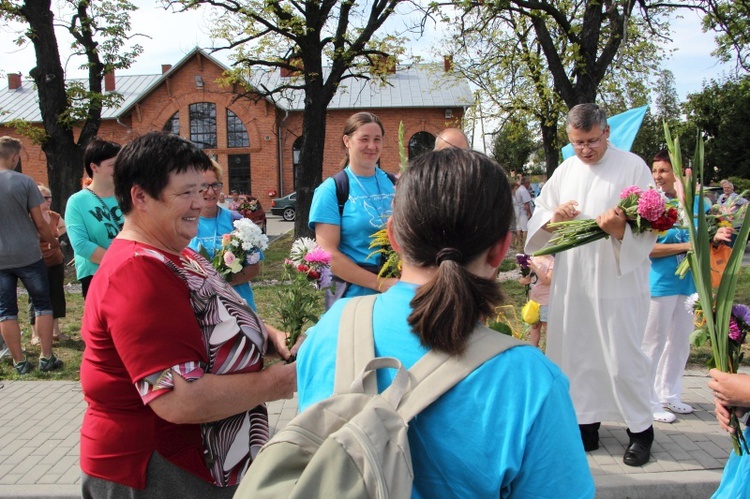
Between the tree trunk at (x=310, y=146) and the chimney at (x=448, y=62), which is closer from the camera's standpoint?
the tree trunk at (x=310, y=146)

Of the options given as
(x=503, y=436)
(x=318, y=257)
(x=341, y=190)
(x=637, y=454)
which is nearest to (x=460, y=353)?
(x=503, y=436)

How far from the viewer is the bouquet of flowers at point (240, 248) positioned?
3.54 meters

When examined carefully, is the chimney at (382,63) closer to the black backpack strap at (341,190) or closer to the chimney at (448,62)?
the chimney at (448,62)

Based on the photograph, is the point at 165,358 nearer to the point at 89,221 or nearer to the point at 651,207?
the point at 651,207

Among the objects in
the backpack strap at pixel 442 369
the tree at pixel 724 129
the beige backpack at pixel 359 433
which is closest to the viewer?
the beige backpack at pixel 359 433

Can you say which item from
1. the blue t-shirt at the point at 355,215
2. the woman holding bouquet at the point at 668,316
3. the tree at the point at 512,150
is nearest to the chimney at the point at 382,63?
the woman holding bouquet at the point at 668,316

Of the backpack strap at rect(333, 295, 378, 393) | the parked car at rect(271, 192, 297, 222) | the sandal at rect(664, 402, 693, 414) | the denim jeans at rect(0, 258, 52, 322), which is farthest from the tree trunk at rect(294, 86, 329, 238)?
the parked car at rect(271, 192, 297, 222)

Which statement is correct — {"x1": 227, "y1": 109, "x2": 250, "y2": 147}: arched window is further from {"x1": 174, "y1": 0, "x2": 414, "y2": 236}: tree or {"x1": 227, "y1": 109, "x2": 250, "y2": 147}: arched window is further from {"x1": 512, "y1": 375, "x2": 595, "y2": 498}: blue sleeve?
{"x1": 512, "y1": 375, "x2": 595, "y2": 498}: blue sleeve

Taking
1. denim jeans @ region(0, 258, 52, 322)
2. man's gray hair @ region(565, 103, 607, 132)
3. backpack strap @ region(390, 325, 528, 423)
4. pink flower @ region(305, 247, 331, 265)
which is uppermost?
man's gray hair @ region(565, 103, 607, 132)


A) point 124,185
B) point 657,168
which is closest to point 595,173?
point 657,168

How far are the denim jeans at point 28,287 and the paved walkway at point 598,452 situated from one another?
924 mm

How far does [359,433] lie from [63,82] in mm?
15309

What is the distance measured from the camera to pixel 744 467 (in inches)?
103

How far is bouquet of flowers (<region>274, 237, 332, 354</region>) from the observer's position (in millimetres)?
2916
